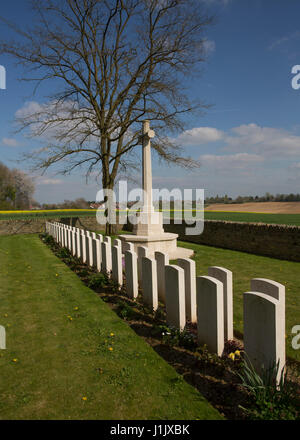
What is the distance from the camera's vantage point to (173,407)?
2.46 m

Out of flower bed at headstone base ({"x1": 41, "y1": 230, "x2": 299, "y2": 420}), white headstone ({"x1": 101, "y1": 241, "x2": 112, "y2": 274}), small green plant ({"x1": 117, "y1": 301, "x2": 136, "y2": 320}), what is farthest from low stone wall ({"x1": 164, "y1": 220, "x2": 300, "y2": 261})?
small green plant ({"x1": 117, "y1": 301, "x2": 136, "y2": 320})

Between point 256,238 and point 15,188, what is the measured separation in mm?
46005

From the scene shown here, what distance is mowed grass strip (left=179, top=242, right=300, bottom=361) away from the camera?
14.6 ft

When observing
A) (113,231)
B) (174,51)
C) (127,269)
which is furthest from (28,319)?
(174,51)

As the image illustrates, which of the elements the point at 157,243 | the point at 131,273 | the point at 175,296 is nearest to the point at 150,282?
the point at 131,273

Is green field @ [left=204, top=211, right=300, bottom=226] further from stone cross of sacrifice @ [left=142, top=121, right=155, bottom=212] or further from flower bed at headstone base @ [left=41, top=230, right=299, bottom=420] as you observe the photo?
flower bed at headstone base @ [left=41, top=230, right=299, bottom=420]

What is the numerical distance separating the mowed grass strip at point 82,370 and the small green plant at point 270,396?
1.15 ft

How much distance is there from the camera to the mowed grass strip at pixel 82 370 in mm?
2459

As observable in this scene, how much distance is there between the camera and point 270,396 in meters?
2.41

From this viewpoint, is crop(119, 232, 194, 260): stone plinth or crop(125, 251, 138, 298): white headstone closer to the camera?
crop(125, 251, 138, 298): white headstone

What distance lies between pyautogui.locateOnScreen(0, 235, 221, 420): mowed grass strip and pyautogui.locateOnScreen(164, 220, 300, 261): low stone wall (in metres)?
7.48

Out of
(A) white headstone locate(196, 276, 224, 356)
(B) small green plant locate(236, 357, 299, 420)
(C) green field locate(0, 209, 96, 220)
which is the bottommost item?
(B) small green plant locate(236, 357, 299, 420)

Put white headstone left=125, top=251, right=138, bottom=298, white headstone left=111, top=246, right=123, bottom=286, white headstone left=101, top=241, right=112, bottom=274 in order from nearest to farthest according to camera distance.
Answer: white headstone left=125, top=251, right=138, bottom=298, white headstone left=111, top=246, right=123, bottom=286, white headstone left=101, top=241, right=112, bottom=274

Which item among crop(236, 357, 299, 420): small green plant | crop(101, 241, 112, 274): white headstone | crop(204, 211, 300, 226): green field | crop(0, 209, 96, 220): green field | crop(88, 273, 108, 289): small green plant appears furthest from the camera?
crop(0, 209, 96, 220): green field
